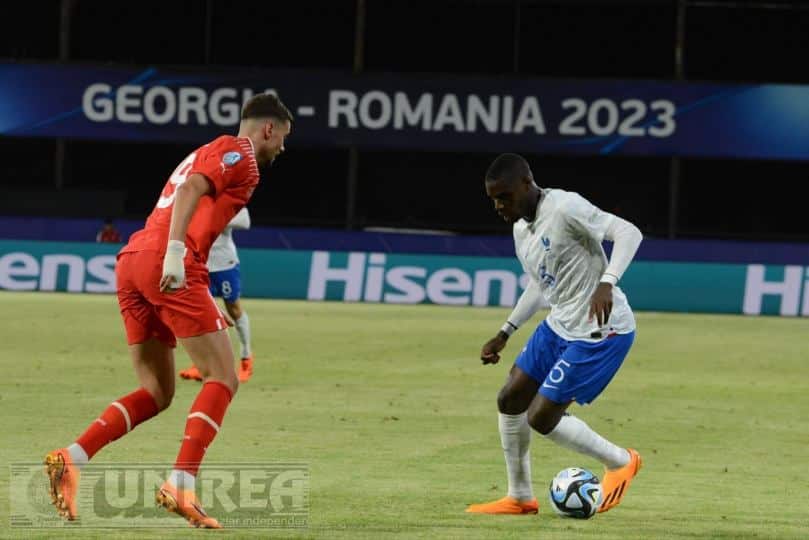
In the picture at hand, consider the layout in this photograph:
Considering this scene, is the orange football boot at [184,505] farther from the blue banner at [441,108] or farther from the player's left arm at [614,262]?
the blue banner at [441,108]

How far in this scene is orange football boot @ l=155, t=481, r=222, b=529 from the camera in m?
7.59

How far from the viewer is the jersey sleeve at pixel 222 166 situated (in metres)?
7.89

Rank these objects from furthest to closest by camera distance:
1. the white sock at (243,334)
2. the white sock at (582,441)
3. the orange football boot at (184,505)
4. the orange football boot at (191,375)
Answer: the white sock at (243,334), the orange football boot at (191,375), the white sock at (582,441), the orange football boot at (184,505)

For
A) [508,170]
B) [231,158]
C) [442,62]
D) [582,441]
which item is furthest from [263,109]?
[442,62]

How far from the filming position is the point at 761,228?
4344 centimetres

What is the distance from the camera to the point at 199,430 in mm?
7871

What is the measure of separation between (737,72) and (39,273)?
1979cm

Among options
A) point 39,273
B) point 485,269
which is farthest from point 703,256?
point 39,273

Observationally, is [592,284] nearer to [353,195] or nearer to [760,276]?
[760,276]

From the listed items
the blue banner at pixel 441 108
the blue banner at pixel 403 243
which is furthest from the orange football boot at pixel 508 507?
the blue banner at pixel 441 108

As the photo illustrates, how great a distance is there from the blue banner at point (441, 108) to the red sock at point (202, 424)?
92.5 ft

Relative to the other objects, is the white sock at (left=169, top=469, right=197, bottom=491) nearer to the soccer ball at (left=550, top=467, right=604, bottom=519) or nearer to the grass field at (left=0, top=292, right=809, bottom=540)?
the grass field at (left=0, top=292, right=809, bottom=540)

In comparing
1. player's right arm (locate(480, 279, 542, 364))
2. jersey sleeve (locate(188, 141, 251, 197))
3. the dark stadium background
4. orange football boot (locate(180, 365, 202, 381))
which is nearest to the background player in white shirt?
orange football boot (locate(180, 365, 202, 381))

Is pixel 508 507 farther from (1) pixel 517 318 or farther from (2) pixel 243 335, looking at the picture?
(2) pixel 243 335
